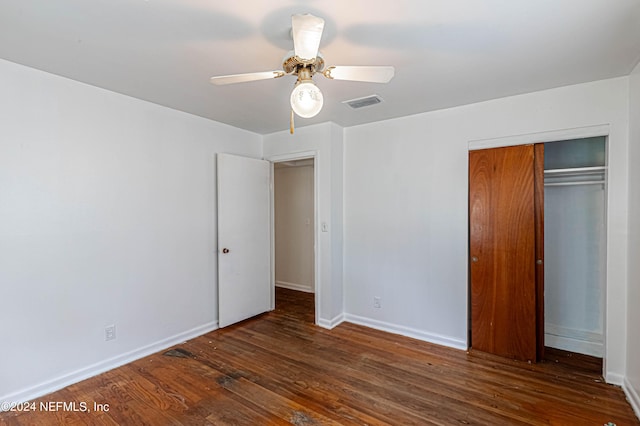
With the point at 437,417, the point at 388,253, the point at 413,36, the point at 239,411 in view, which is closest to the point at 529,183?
the point at 388,253

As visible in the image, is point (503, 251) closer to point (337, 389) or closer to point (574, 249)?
point (574, 249)

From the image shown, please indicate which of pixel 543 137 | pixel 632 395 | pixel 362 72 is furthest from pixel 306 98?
pixel 632 395

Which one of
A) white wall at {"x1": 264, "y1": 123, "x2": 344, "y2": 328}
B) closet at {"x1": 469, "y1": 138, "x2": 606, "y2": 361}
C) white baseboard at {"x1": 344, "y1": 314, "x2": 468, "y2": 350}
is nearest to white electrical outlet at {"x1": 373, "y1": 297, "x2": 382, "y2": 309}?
white baseboard at {"x1": 344, "y1": 314, "x2": 468, "y2": 350}

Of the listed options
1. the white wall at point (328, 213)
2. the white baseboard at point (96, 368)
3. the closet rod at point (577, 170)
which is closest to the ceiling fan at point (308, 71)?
the white wall at point (328, 213)

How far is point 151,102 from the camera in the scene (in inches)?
114

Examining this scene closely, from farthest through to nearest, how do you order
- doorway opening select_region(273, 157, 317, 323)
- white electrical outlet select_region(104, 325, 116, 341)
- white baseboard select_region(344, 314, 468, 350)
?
doorway opening select_region(273, 157, 317, 323) → white baseboard select_region(344, 314, 468, 350) → white electrical outlet select_region(104, 325, 116, 341)

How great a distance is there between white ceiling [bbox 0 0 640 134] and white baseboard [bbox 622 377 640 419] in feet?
7.43

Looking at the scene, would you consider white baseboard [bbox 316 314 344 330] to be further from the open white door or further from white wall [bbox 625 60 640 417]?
white wall [bbox 625 60 640 417]

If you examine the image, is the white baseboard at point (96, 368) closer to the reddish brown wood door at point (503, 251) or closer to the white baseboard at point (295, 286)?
the white baseboard at point (295, 286)

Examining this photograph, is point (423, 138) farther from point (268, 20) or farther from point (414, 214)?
point (268, 20)

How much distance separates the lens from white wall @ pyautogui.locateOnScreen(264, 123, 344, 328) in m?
3.53

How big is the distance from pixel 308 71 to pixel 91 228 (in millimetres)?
2168

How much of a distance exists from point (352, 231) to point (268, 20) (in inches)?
98.2

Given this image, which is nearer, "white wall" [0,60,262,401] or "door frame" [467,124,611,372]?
"white wall" [0,60,262,401]
